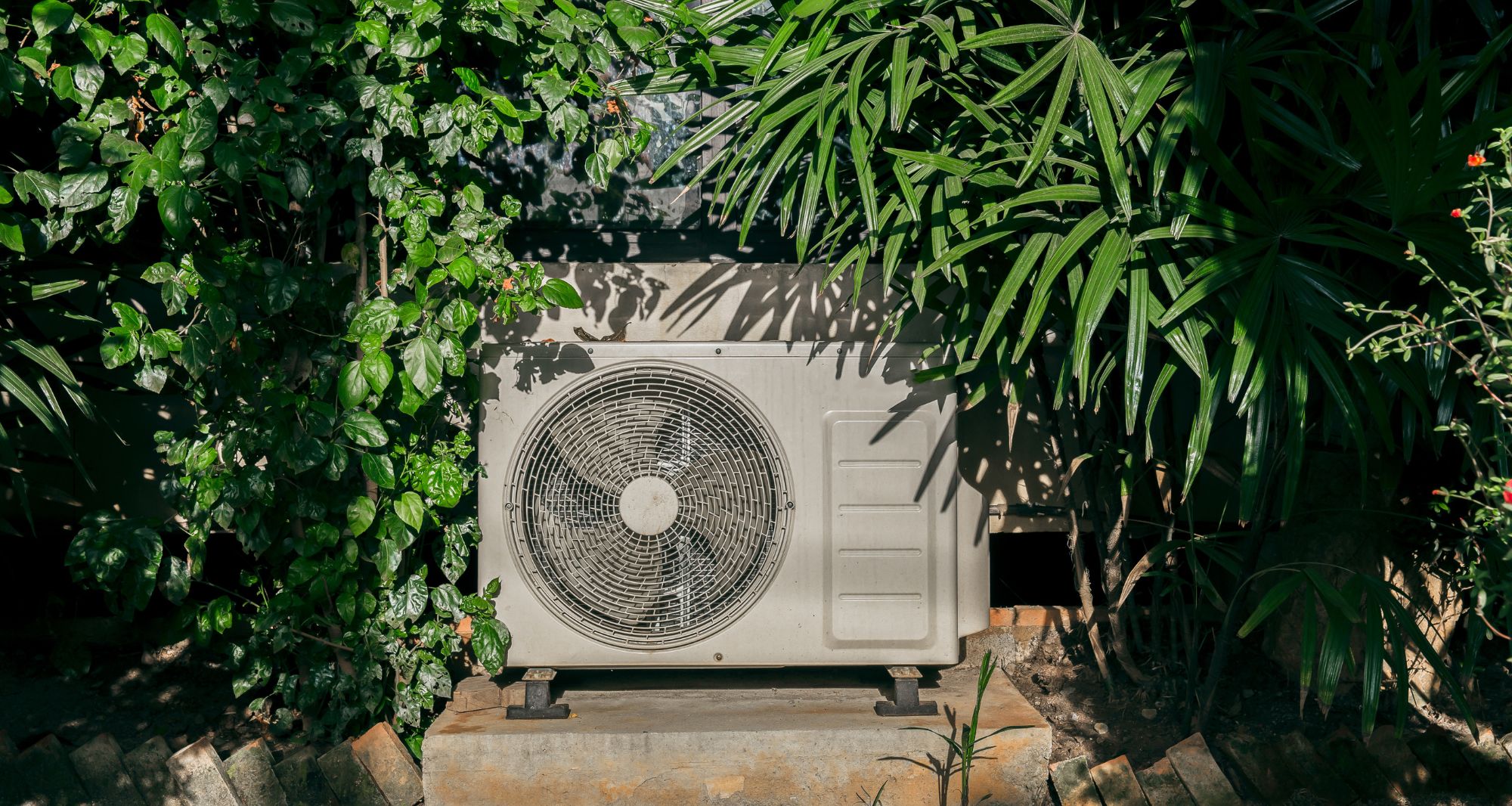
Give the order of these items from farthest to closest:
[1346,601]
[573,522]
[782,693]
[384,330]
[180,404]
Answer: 1. [180,404]
2. [782,693]
3. [573,522]
4. [384,330]
5. [1346,601]

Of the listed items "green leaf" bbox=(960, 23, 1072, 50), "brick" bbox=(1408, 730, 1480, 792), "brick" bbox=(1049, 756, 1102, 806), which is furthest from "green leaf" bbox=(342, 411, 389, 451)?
"brick" bbox=(1408, 730, 1480, 792)

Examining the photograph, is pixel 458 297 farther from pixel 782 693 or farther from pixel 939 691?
pixel 939 691

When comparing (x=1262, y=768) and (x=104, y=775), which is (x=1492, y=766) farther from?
(x=104, y=775)

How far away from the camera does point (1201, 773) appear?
2.24 meters

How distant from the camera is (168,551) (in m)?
3.22

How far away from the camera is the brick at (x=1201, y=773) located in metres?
2.22

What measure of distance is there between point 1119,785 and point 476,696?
141 centimetres

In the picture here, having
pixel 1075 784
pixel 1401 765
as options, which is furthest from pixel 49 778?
pixel 1401 765

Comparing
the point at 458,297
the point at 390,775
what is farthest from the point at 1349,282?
the point at 390,775

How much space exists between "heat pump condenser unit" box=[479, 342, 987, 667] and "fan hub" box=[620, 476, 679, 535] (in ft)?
0.09

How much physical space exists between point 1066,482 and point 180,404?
7.52ft

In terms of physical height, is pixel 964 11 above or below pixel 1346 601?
above

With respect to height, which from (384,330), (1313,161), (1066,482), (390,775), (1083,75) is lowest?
(390,775)

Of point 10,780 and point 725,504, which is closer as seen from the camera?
point 10,780
